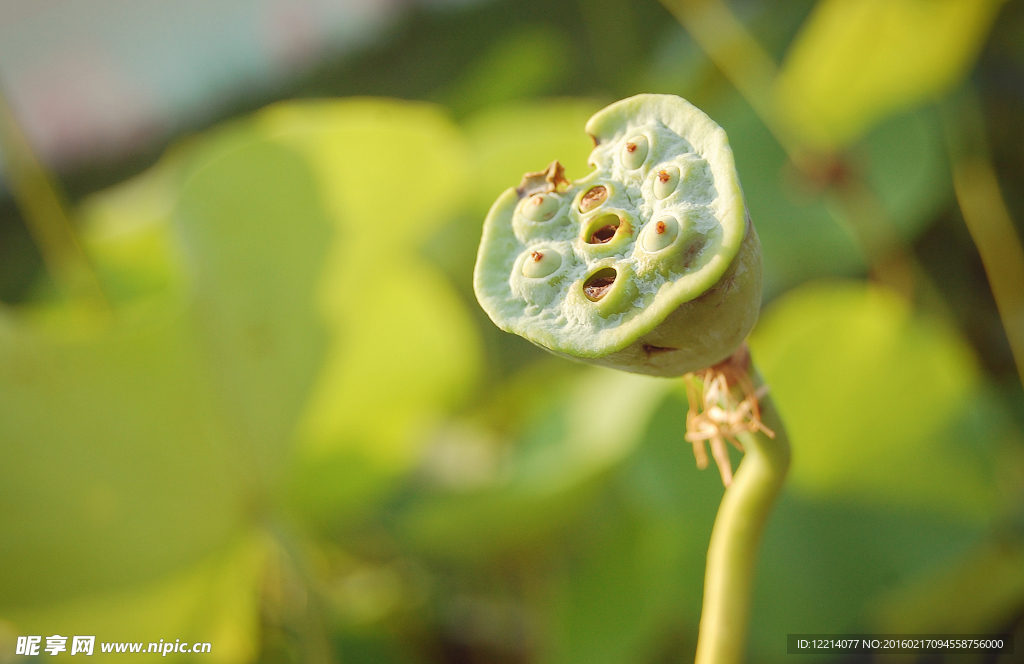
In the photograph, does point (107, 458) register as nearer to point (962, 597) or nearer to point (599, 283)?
point (599, 283)

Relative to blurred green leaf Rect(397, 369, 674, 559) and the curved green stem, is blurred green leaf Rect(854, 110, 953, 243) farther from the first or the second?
the curved green stem

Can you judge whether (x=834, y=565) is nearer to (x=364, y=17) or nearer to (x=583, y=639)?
(x=583, y=639)

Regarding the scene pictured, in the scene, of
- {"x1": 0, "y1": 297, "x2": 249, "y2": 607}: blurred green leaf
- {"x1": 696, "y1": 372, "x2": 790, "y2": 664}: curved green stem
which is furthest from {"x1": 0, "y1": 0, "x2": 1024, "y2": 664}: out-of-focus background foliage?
{"x1": 696, "y1": 372, "x2": 790, "y2": 664}: curved green stem

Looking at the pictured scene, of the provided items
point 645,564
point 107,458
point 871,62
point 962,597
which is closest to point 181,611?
point 107,458

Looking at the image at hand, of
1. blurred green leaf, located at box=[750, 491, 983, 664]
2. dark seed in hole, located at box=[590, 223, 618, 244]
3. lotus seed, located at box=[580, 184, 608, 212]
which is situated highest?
lotus seed, located at box=[580, 184, 608, 212]

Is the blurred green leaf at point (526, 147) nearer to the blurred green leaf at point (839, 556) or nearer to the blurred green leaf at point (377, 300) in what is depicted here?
the blurred green leaf at point (377, 300)

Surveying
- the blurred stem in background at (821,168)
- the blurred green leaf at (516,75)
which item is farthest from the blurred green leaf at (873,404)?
Result: the blurred green leaf at (516,75)

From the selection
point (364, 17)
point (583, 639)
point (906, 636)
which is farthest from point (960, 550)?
point (364, 17)
